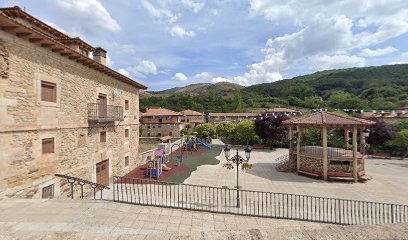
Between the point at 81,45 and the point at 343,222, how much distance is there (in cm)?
1632

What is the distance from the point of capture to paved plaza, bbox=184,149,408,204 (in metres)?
11.9

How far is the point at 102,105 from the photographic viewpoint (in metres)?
12.3

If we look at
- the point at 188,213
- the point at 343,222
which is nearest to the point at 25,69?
the point at 188,213

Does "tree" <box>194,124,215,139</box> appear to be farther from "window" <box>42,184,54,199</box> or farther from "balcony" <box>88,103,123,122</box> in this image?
"window" <box>42,184,54,199</box>

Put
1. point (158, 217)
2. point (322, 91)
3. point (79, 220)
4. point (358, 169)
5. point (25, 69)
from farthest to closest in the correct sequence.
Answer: point (322, 91) < point (358, 169) < point (25, 69) < point (158, 217) < point (79, 220)

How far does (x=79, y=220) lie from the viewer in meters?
5.54

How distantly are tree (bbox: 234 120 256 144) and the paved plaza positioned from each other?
12.1 meters

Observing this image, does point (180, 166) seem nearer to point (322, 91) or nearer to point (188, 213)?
point (188, 213)

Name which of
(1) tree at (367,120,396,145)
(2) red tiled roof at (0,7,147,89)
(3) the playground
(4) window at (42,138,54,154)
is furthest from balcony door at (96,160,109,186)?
(1) tree at (367,120,396,145)

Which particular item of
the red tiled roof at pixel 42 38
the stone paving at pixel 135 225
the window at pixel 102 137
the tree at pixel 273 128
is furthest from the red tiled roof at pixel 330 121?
the red tiled roof at pixel 42 38

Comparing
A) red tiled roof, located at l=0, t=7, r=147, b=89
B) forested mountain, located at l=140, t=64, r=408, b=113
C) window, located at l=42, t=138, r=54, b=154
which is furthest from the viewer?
forested mountain, located at l=140, t=64, r=408, b=113

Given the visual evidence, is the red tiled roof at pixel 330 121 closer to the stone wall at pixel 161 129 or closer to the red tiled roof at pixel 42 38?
the red tiled roof at pixel 42 38

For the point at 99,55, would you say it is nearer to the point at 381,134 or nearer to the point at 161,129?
the point at 161,129

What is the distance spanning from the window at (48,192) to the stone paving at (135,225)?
5.07 ft
